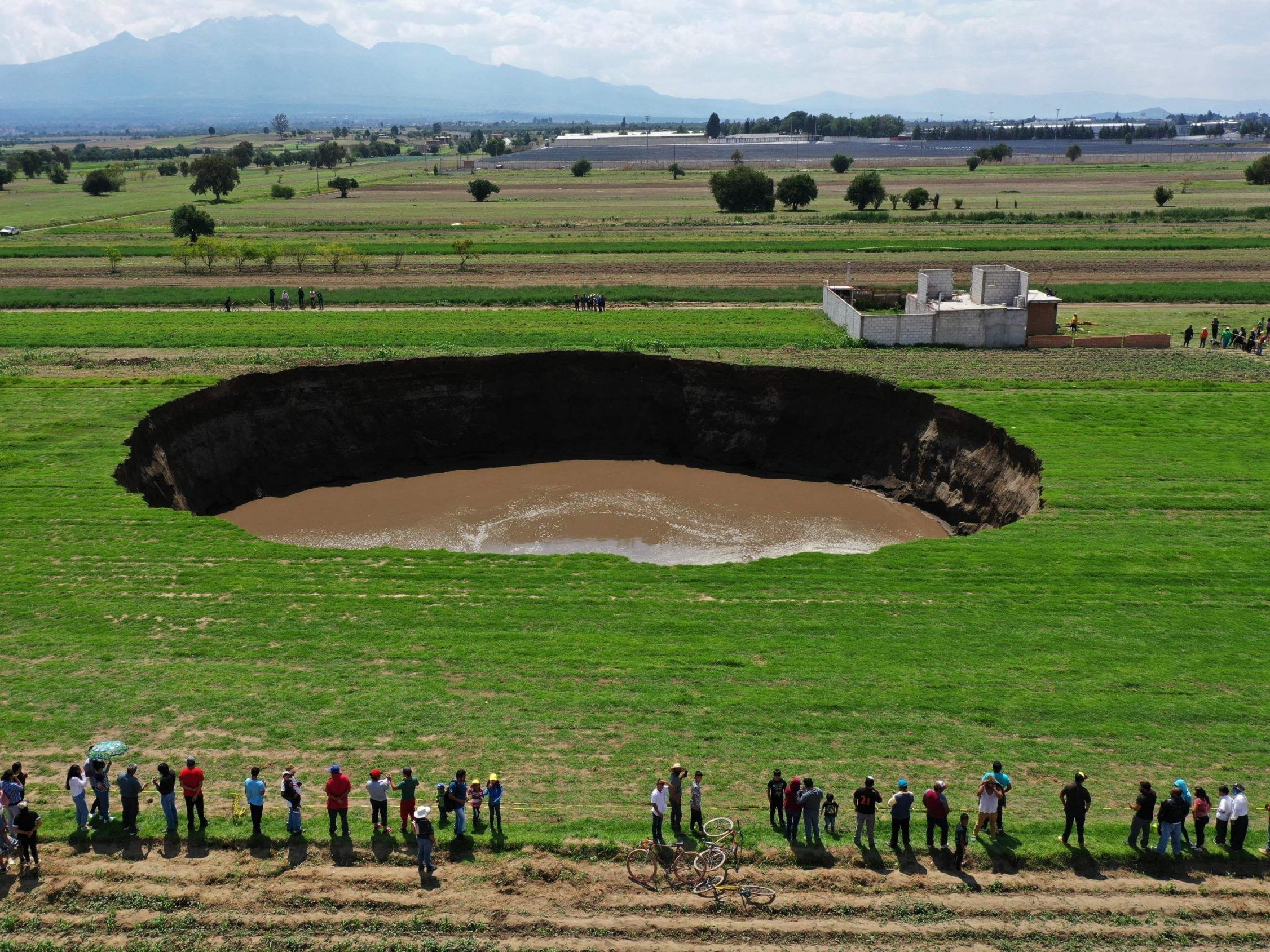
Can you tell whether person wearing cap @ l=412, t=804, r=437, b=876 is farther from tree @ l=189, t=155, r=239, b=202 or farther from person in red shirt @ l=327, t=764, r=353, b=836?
tree @ l=189, t=155, r=239, b=202

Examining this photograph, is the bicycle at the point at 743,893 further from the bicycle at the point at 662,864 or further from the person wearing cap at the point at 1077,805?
the person wearing cap at the point at 1077,805

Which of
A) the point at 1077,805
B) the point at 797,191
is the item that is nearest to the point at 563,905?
the point at 1077,805

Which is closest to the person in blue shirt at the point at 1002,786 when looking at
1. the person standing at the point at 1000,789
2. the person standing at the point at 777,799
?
the person standing at the point at 1000,789

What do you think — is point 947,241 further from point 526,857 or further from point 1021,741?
point 526,857

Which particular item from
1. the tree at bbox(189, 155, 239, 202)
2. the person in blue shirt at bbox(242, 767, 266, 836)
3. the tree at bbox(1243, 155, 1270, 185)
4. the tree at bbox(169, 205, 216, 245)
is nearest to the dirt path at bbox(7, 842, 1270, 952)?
the person in blue shirt at bbox(242, 767, 266, 836)

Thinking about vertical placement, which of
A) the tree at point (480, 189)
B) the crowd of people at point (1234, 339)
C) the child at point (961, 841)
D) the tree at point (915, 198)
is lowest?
the child at point (961, 841)

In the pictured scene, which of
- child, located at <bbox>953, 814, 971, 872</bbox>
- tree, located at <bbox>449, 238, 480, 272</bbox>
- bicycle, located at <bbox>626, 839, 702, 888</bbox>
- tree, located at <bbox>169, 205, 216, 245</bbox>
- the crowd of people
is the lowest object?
bicycle, located at <bbox>626, 839, 702, 888</bbox>
